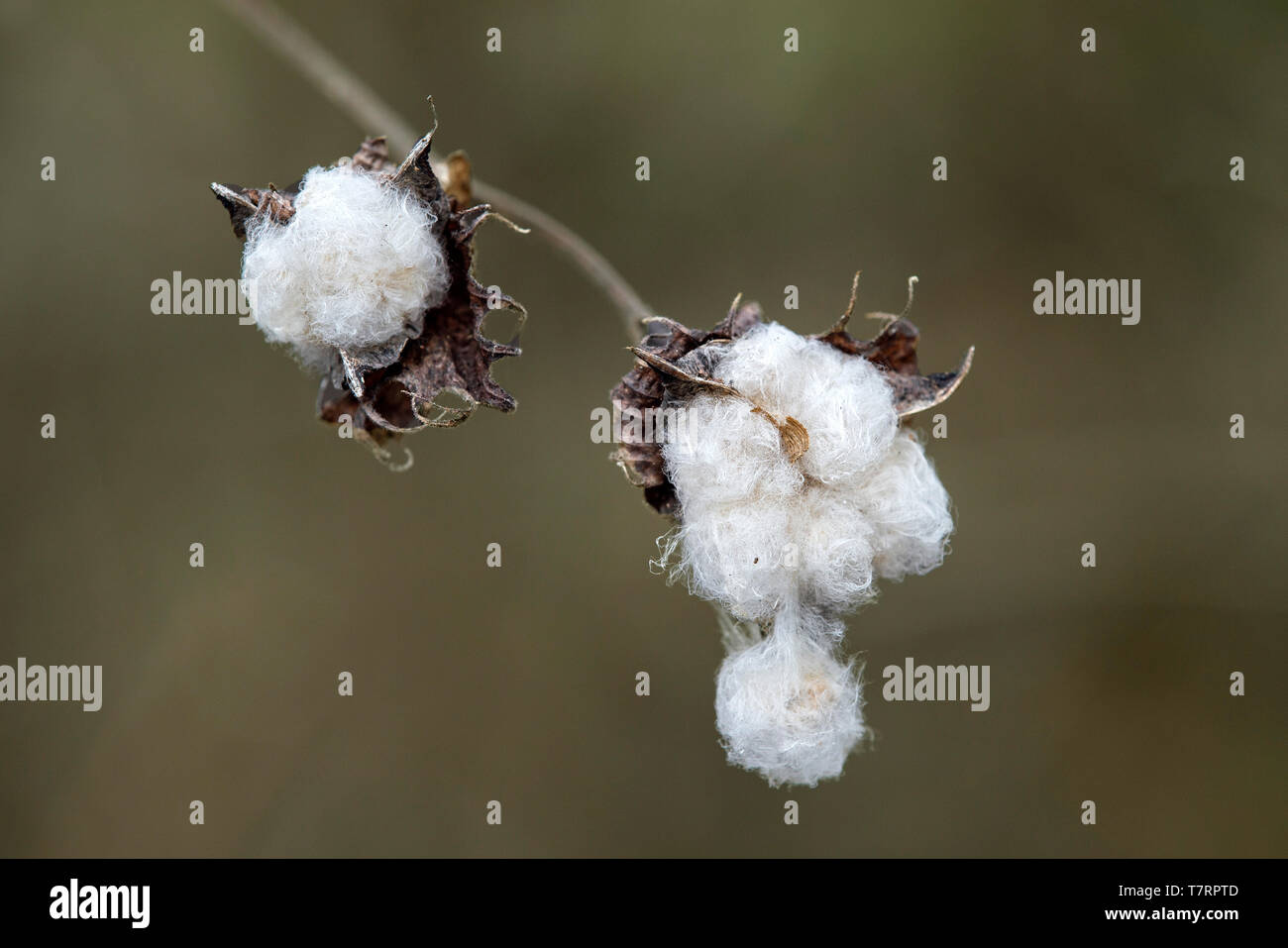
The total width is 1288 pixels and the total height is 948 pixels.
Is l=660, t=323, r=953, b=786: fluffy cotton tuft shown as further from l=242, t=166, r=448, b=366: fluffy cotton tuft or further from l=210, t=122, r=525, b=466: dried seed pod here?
l=242, t=166, r=448, b=366: fluffy cotton tuft

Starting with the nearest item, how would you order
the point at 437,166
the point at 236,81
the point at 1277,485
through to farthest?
1. the point at 437,166
2. the point at 1277,485
3. the point at 236,81

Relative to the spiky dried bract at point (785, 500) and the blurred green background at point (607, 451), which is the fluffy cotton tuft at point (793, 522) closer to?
the spiky dried bract at point (785, 500)

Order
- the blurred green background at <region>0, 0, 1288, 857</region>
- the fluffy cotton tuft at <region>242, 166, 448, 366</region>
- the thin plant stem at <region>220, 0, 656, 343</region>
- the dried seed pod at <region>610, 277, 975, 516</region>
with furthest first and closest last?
the blurred green background at <region>0, 0, 1288, 857</region>
the thin plant stem at <region>220, 0, 656, 343</region>
the dried seed pod at <region>610, 277, 975, 516</region>
the fluffy cotton tuft at <region>242, 166, 448, 366</region>

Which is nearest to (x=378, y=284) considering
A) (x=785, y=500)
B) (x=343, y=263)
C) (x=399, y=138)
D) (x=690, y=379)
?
(x=343, y=263)

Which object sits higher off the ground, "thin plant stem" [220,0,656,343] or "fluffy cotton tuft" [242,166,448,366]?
"thin plant stem" [220,0,656,343]

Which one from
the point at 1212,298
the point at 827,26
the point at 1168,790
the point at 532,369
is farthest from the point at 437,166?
the point at 1168,790

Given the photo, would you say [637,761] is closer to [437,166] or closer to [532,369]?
[532,369]

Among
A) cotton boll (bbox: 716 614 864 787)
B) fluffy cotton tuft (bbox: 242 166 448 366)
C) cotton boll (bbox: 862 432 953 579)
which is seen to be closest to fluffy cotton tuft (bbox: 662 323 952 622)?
cotton boll (bbox: 862 432 953 579)
